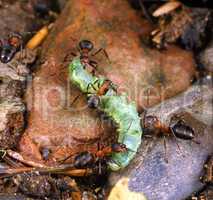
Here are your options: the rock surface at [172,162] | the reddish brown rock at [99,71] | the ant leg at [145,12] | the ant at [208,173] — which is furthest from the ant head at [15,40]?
the ant at [208,173]

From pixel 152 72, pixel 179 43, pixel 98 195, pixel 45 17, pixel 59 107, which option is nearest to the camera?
pixel 98 195

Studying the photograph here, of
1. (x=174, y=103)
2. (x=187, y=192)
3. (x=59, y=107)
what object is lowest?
(x=187, y=192)

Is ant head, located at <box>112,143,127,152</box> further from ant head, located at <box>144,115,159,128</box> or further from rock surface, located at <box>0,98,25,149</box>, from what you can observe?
rock surface, located at <box>0,98,25,149</box>

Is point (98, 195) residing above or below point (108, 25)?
below

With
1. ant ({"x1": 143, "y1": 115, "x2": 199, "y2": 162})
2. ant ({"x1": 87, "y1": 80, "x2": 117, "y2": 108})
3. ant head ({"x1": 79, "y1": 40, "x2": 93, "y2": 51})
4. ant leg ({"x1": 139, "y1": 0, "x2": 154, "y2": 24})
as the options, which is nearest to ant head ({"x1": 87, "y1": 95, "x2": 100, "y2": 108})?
ant ({"x1": 87, "y1": 80, "x2": 117, "y2": 108})

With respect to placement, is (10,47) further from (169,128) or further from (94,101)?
(169,128)

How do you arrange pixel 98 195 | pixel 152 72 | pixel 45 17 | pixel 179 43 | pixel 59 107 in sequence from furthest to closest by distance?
pixel 45 17, pixel 179 43, pixel 152 72, pixel 59 107, pixel 98 195

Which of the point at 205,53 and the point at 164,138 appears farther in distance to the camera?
the point at 205,53

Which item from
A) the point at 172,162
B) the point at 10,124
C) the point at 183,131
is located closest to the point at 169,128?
the point at 183,131

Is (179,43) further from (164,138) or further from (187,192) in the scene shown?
(187,192)

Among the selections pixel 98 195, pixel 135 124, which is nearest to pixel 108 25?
pixel 135 124
